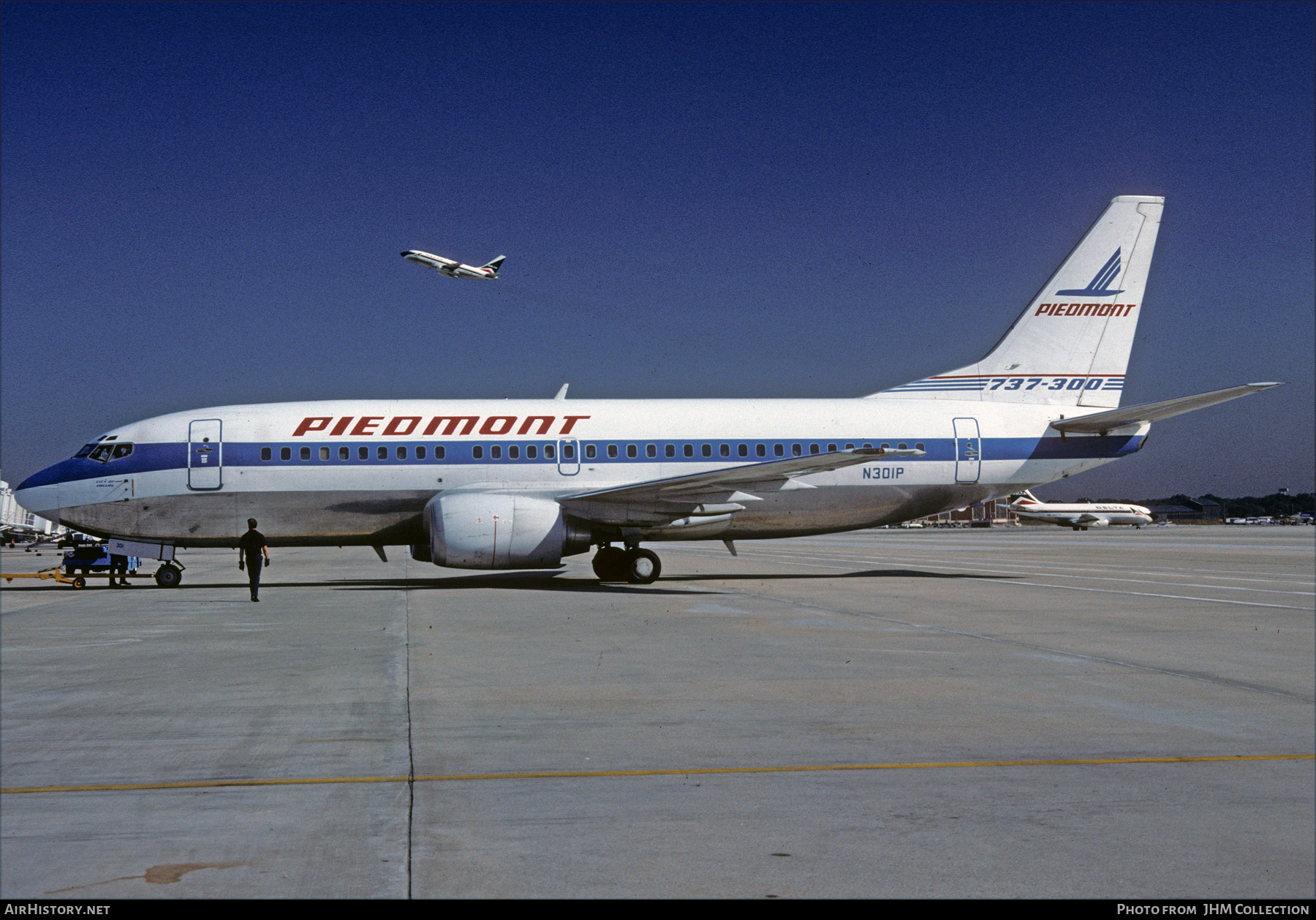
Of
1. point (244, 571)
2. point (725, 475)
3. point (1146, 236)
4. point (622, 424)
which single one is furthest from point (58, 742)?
point (1146, 236)

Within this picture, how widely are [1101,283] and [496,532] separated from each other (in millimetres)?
16853

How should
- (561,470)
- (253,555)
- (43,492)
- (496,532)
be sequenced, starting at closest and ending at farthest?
1. (253,555)
2. (496,532)
3. (43,492)
4. (561,470)

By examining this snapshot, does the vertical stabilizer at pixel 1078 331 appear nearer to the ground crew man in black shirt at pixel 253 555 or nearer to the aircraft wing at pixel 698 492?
the aircraft wing at pixel 698 492

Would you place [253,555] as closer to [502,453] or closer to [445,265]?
[502,453]

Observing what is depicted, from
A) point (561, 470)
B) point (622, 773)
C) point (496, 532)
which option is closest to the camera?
point (622, 773)

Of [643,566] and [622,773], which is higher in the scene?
[643,566]

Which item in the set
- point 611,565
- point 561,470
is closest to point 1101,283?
point 611,565

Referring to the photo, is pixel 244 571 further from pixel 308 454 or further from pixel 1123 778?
pixel 1123 778

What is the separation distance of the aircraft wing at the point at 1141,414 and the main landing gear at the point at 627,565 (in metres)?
10.7

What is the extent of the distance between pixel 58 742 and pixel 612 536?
16.5 m

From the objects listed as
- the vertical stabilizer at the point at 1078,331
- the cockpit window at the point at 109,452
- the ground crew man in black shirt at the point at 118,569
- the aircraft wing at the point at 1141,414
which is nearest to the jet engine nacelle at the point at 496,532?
the cockpit window at the point at 109,452

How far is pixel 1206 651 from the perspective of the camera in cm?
1105

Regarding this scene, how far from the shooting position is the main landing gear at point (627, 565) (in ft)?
74.9

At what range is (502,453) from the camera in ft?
76.2
